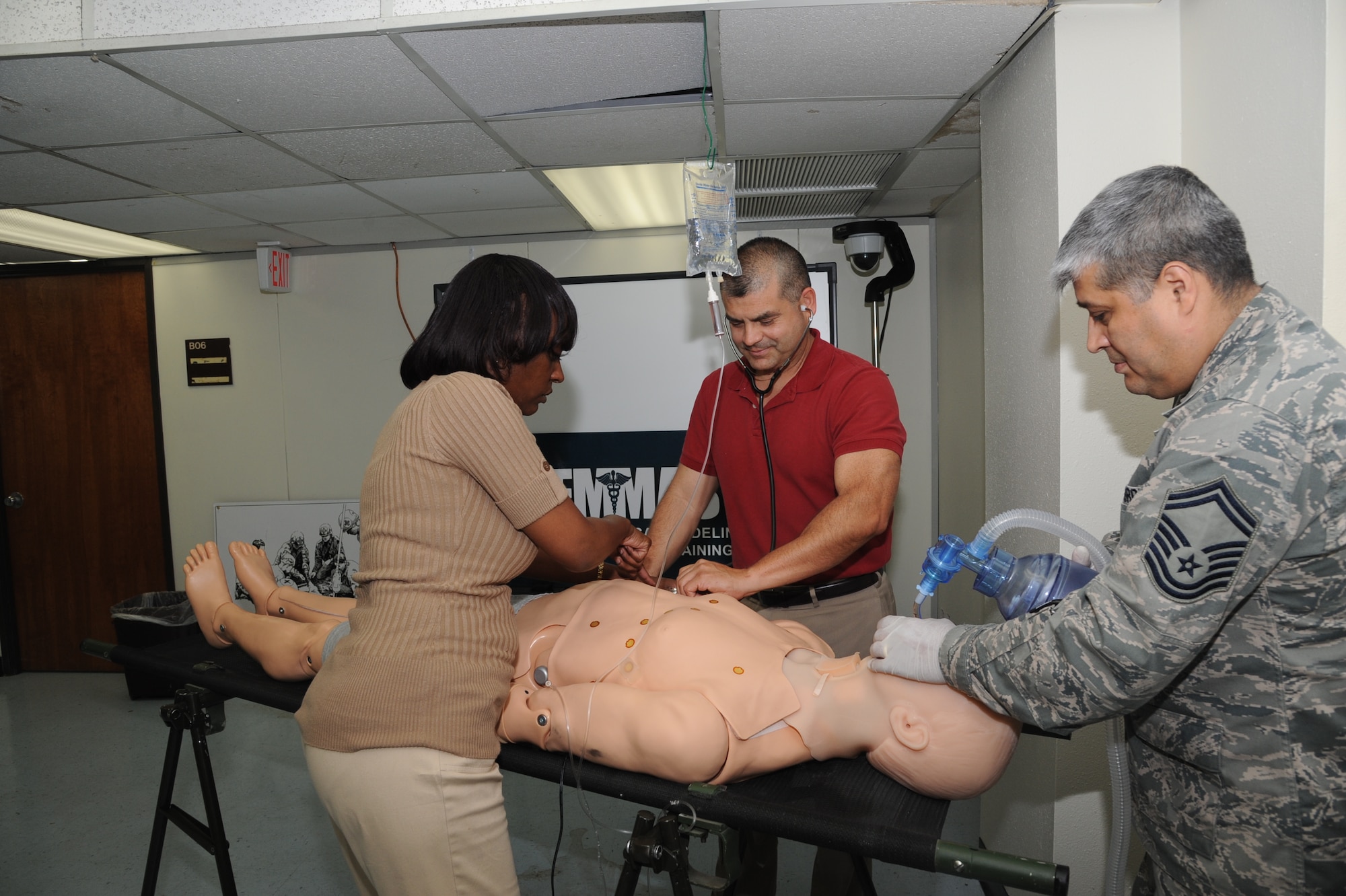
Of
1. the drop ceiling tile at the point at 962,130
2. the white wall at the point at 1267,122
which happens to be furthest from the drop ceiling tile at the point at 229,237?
the white wall at the point at 1267,122

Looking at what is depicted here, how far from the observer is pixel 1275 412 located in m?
0.93

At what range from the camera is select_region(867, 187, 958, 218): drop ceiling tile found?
11.5ft

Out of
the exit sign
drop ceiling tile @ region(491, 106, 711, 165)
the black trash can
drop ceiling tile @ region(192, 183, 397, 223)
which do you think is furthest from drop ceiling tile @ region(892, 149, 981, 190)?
Result: the black trash can

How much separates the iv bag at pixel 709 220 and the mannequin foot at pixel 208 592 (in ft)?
5.97

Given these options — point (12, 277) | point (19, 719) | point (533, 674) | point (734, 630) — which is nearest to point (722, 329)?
point (734, 630)

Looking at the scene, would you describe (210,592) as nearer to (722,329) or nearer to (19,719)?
(722,329)

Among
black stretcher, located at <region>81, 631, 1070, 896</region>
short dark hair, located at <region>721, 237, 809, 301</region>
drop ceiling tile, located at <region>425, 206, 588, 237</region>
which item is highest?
drop ceiling tile, located at <region>425, 206, 588, 237</region>

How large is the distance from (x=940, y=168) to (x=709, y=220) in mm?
1876

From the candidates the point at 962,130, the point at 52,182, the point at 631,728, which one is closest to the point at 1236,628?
the point at 631,728

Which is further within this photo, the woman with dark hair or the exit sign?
the exit sign

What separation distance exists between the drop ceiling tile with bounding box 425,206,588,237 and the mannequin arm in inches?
107

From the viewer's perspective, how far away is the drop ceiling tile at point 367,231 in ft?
12.3

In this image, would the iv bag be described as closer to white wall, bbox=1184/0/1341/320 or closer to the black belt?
the black belt

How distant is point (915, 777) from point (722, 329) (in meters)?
0.99
